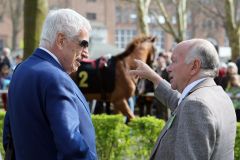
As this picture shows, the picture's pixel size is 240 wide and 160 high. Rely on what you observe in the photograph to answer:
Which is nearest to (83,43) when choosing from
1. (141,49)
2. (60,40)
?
(60,40)

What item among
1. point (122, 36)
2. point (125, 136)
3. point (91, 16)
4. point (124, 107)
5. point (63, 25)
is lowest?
point (122, 36)

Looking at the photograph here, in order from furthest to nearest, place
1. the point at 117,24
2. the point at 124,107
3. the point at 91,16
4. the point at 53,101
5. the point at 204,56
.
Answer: the point at 117,24
the point at 91,16
the point at 124,107
the point at 204,56
the point at 53,101

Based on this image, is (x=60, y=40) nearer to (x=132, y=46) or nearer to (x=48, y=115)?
(x=48, y=115)

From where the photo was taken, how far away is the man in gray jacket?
283 centimetres

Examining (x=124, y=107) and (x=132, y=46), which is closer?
(x=124, y=107)

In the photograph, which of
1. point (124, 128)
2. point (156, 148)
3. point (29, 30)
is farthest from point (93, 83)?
point (156, 148)

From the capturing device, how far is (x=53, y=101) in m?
2.77

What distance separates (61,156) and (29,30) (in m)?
4.86

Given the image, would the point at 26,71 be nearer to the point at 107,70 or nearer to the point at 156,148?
the point at 156,148

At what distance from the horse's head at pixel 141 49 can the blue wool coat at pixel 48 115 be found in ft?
28.5

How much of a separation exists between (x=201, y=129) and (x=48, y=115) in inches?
31.4

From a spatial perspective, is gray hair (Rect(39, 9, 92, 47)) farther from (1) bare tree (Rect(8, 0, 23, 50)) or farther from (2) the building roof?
(1) bare tree (Rect(8, 0, 23, 50))

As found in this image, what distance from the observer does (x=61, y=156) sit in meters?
2.77

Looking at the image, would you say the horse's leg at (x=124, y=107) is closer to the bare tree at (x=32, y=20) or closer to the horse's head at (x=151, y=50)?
the horse's head at (x=151, y=50)
